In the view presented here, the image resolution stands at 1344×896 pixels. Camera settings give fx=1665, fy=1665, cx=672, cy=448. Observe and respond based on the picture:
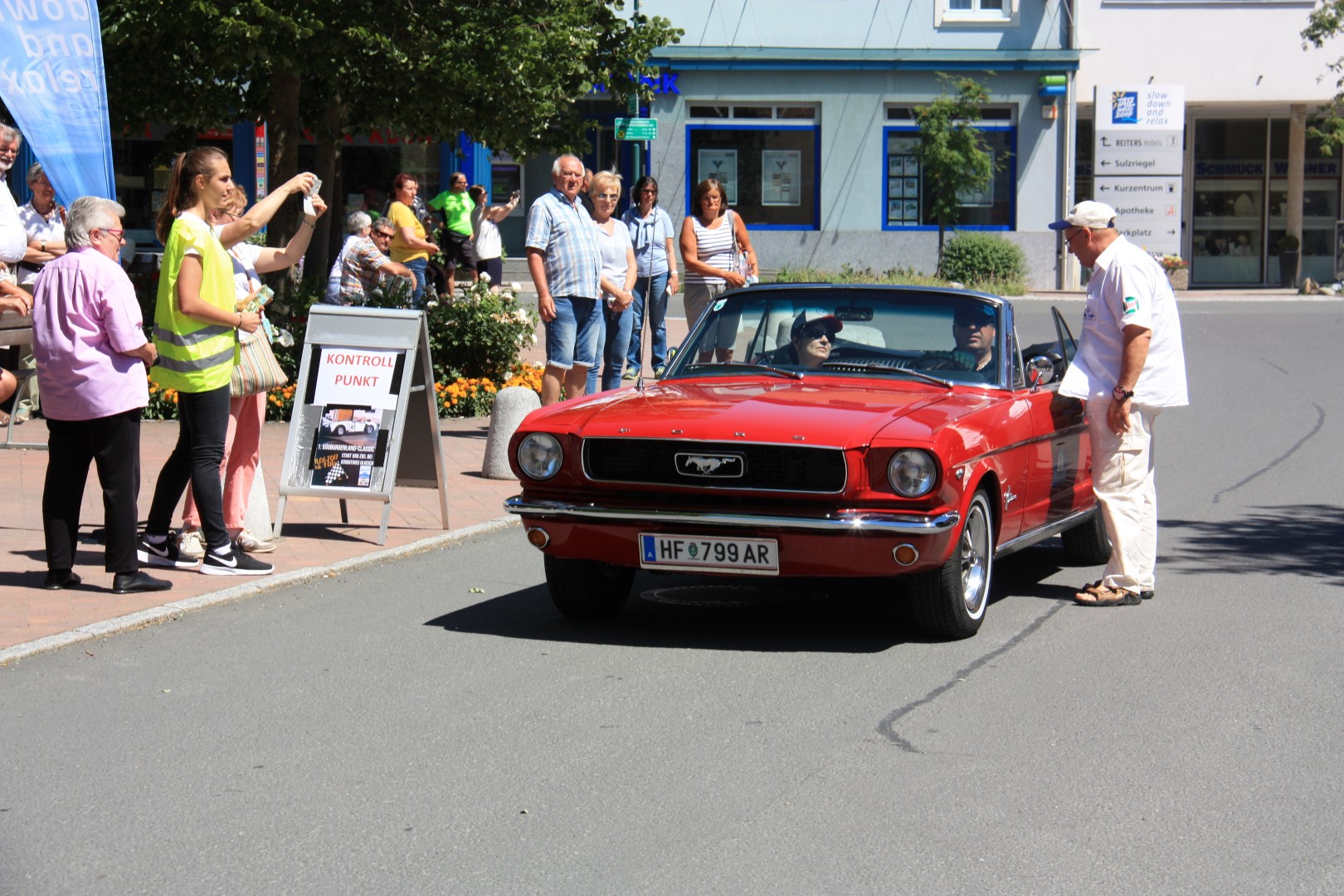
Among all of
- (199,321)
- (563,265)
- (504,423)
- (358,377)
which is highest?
(563,265)

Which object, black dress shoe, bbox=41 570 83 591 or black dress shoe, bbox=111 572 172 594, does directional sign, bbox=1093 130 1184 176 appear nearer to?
black dress shoe, bbox=111 572 172 594

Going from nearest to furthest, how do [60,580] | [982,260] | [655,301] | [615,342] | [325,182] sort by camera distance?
[60,580]
[615,342]
[655,301]
[325,182]
[982,260]

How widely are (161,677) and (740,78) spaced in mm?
29453

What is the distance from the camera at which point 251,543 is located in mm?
8562

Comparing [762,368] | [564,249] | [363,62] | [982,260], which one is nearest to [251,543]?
[762,368]

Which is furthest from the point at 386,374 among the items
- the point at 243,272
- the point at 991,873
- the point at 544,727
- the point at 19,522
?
the point at 991,873

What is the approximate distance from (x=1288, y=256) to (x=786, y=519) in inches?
1361

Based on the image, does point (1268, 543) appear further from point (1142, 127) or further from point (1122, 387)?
point (1142, 127)

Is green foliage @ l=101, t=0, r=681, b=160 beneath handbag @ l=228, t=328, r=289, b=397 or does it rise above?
above

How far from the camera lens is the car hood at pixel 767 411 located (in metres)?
6.32

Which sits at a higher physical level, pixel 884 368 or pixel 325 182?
pixel 325 182

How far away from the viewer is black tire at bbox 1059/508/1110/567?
339 inches

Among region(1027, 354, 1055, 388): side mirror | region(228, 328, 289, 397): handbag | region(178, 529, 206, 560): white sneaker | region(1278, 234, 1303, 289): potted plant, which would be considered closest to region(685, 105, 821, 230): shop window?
region(1278, 234, 1303, 289): potted plant

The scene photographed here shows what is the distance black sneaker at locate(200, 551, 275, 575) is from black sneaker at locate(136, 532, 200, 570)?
0.17 metres
